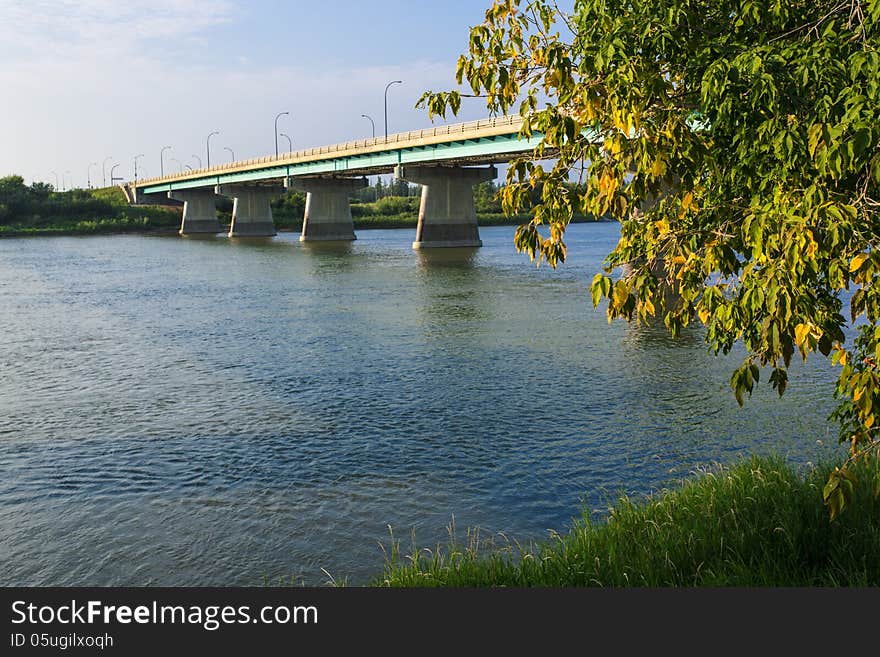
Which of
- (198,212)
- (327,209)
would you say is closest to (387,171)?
(327,209)

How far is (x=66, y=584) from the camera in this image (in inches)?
452

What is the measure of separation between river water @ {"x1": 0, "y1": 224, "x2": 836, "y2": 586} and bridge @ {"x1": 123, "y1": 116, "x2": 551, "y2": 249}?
27662 mm

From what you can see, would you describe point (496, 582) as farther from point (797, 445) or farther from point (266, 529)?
point (797, 445)

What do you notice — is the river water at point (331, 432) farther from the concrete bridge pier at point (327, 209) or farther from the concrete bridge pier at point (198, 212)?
the concrete bridge pier at point (198, 212)

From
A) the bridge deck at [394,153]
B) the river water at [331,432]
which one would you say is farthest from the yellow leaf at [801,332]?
the bridge deck at [394,153]

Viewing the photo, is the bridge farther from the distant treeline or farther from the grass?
the grass

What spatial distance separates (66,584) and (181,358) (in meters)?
17.5

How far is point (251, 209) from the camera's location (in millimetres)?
134000

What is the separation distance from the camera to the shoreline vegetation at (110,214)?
506 feet

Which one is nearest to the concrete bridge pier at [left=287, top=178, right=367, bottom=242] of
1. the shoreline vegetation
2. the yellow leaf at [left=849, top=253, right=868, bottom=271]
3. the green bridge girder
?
the green bridge girder

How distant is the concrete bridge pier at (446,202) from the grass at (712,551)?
7491 cm

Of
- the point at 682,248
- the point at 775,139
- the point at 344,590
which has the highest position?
the point at 775,139

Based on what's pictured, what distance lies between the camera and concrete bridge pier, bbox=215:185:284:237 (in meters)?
132

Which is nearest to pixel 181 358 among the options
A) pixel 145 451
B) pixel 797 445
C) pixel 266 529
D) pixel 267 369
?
pixel 267 369
